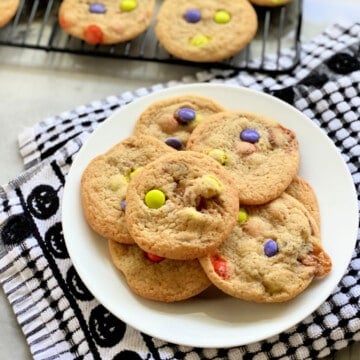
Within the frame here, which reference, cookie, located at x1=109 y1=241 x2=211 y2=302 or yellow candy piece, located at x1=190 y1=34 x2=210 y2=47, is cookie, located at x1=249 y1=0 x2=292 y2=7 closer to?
yellow candy piece, located at x1=190 y1=34 x2=210 y2=47

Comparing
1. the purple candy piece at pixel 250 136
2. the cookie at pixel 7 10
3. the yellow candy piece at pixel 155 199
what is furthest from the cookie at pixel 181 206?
the cookie at pixel 7 10

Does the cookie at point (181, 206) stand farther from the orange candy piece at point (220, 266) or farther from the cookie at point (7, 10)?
the cookie at point (7, 10)

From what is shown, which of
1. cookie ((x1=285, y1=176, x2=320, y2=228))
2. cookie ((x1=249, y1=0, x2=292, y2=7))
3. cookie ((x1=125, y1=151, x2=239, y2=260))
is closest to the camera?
cookie ((x1=125, y1=151, x2=239, y2=260))

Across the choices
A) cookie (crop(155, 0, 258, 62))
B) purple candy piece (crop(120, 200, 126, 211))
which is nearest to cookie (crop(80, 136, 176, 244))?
purple candy piece (crop(120, 200, 126, 211))

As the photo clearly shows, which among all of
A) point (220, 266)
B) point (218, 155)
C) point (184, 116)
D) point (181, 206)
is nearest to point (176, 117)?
point (184, 116)

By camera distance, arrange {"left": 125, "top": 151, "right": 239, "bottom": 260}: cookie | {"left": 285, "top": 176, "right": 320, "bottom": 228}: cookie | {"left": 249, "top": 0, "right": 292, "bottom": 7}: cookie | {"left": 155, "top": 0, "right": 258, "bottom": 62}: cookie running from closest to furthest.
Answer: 1. {"left": 125, "top": 151, "right": 239, "bottom": 260}: cookie
2. {"left": 285, "top": 176, "right": 320, "bottom": 228}: cookie
3. {"left": 155, "top": 0, "right": 258, "bottom": 62}: cookie
4. {"left": 249, "top": 0, "right": 292, "bottom": 7}: cookie

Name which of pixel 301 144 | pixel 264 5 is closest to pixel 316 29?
pixel 264 5
